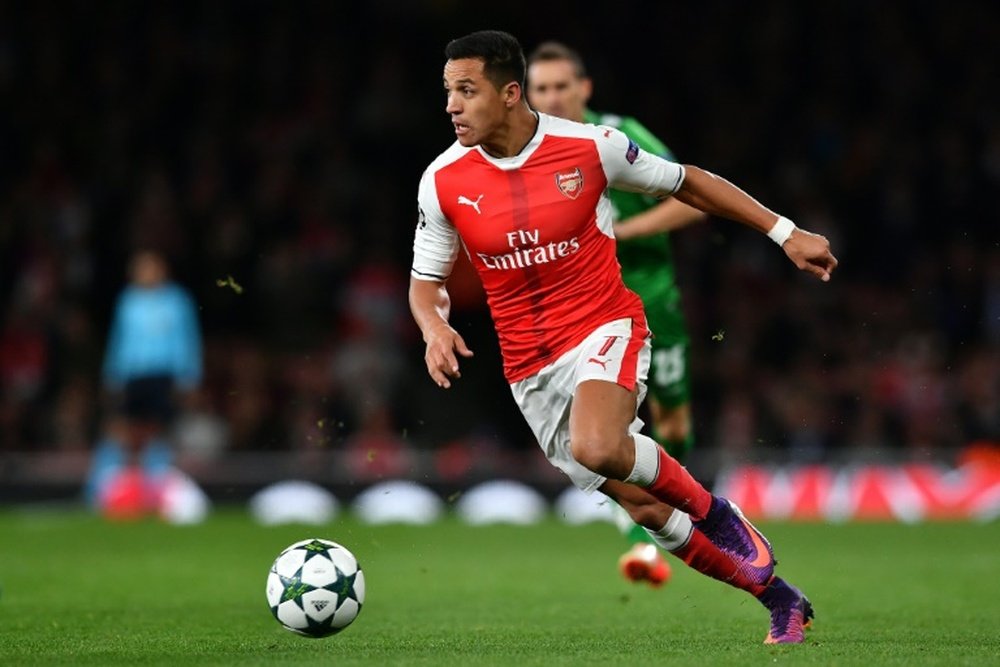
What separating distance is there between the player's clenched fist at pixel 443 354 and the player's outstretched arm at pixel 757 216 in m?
1.01

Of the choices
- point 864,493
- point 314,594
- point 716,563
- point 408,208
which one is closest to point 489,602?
point 314,594

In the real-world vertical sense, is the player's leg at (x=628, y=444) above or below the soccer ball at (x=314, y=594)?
above

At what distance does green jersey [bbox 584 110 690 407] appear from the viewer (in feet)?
28.7

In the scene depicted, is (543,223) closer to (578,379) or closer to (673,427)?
(578,379)

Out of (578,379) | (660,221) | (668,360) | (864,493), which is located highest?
(660,221)

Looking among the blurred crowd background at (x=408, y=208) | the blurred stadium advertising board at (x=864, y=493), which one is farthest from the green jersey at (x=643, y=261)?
the blurred stadium advertising board at (x=864, y=493)

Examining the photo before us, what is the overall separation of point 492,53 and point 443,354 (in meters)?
1.15

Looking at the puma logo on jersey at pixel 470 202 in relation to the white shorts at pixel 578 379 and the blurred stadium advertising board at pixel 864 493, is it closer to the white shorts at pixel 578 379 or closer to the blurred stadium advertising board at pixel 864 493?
the white shorts at pixel 578 379

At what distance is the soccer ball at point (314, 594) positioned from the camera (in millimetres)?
6434

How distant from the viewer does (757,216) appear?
6.31 m

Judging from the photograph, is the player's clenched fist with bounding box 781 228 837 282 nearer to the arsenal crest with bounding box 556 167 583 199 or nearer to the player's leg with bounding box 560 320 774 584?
the player's leg with bounding box 560 320 774 584

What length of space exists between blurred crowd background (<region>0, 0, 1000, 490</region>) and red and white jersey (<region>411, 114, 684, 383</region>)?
890 centimetres

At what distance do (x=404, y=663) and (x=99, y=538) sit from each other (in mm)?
7836

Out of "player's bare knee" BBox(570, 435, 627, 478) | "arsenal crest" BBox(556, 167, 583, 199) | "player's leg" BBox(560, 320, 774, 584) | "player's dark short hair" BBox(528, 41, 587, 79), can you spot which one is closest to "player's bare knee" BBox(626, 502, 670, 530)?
"player's leg" BBox(560, 320, 774, 584)
